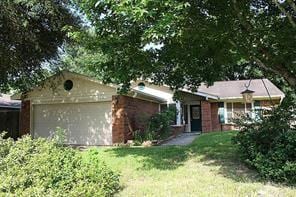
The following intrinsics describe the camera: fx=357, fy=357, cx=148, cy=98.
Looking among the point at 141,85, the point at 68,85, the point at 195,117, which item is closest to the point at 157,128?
the point at 68,85

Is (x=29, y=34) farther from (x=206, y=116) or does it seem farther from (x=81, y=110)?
(x=206, y=116)

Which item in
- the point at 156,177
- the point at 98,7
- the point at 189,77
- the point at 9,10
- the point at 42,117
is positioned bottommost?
the point at 156,177

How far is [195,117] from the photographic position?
2748 centimetres

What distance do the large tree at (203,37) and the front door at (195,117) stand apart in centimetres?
1536

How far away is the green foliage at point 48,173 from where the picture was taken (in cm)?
701

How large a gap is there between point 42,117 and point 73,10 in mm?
7101

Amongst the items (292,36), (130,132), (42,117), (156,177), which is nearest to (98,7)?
(156,177)

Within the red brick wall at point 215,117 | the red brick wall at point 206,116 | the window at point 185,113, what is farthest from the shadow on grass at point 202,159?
the window at point 185,113

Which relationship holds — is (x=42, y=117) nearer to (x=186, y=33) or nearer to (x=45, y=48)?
(x=45, y=48)

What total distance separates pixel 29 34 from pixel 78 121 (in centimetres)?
613

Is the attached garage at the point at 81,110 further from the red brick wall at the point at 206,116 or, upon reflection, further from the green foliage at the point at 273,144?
the green foliage at the point at 273,144

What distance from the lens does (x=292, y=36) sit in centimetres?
973

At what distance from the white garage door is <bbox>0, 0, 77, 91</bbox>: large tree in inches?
101

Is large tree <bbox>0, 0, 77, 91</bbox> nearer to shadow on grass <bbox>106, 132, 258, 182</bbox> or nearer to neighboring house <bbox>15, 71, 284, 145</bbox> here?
neighboring house <bbox>15, 71, 284, 145</bbox>
